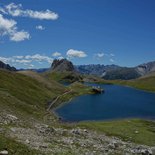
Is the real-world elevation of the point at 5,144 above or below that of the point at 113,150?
above

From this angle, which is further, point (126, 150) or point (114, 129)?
point (114, 129)

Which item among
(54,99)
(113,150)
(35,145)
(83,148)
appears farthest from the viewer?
(54,99)

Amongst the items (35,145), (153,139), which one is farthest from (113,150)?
(153,139)

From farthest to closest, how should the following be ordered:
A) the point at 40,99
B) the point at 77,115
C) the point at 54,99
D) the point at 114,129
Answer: the point at 54,99
the point at 40,99
the point at 77,115
the point at 114,129

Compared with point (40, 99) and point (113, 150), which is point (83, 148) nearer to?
point (113, 150)

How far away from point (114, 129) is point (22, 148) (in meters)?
44.1

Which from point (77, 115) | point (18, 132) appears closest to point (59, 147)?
point (18, 132)

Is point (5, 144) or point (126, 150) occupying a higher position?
point (5, 144)

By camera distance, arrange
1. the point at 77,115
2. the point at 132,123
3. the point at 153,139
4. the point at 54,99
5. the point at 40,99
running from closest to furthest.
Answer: the point at 153,139 → the point at 132,123 → the point at 77,115 → the point at 40,99 → the point at 54,99

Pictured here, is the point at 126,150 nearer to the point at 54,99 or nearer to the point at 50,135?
the point at 50,135

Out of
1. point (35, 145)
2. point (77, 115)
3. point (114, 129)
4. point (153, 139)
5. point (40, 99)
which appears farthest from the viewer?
point (40, 99)

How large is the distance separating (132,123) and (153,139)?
65.9 feet

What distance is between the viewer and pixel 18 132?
41750 mm

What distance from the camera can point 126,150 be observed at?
45.8 meters
